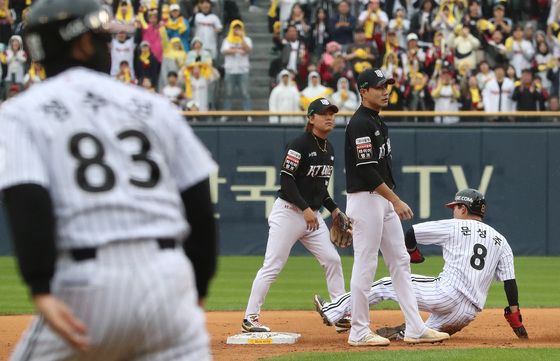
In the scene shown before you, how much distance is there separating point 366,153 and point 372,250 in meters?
0.69

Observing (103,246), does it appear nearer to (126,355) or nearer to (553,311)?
(126,355)

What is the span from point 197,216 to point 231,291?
10.4 metres

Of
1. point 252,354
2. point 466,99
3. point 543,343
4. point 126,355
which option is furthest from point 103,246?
point 466,99

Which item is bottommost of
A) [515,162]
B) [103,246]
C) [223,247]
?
[223,247]

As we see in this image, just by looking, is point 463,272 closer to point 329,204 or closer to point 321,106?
point 329,204

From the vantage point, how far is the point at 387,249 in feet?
27.1

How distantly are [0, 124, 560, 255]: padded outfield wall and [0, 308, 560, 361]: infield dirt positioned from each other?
6.87 metres

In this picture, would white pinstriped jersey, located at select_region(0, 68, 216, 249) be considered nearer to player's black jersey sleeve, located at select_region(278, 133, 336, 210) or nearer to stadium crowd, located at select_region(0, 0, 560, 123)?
player's black jersey sleeve, located at select_region(278, 133, 336, 210)

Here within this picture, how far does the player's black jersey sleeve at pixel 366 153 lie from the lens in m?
8.13

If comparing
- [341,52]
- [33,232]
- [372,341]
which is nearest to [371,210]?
[372,341]

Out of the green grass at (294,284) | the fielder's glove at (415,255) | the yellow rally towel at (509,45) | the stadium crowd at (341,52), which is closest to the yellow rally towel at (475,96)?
the stadium crowd at (341,52)

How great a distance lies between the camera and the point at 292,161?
934 centimetres

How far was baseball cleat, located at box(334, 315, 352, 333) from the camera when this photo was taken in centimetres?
954

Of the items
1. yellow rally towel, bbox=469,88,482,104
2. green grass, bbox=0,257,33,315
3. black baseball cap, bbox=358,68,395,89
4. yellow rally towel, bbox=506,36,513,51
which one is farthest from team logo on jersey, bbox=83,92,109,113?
yellow rally towel, bbox=506,36,513,51
